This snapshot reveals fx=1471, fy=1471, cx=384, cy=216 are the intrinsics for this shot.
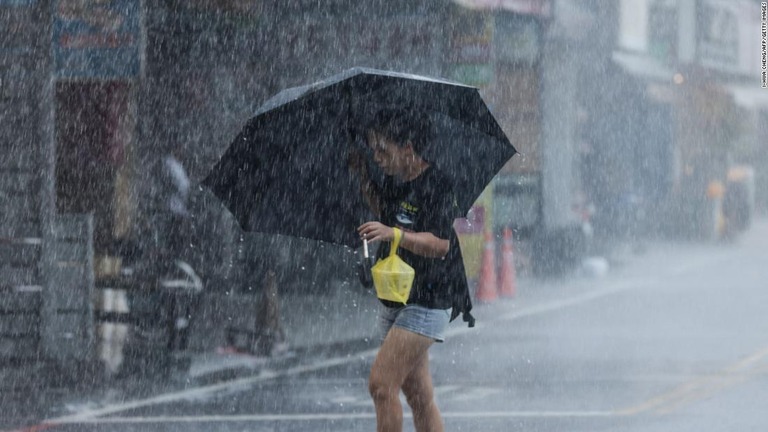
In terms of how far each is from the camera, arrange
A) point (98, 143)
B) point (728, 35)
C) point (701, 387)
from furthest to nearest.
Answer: point (728, 35)
point (98, 143)
point (701, 387)

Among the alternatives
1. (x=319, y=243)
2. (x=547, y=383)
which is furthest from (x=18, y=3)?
→ (x=319, y=243)

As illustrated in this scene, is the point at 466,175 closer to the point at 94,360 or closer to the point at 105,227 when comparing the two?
the point at 94,360

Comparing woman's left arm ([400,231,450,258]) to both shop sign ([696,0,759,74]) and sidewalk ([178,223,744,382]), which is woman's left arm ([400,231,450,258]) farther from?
shop sign ([696,0,759,74])

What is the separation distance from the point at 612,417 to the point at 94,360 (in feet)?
14.6

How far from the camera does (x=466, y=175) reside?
6.38 metres

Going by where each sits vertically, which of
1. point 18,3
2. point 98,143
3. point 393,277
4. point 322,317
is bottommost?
point 322,317

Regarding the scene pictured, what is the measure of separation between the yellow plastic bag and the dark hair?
0.45 m

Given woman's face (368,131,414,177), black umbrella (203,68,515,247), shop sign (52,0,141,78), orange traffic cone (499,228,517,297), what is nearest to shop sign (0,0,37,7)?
shop sign (52,0,141,78)

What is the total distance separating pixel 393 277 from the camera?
19.7 ft

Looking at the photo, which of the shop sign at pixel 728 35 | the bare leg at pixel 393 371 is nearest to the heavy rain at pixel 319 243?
the bare leg at pixel 393 371

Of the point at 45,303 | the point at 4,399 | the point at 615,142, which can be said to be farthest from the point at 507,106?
the point at 4,399

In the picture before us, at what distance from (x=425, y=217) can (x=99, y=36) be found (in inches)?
250

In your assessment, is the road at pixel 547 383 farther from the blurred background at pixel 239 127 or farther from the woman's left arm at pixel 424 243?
the woman's left arm at pixel 424 243

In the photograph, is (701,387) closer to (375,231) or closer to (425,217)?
(425,217)
